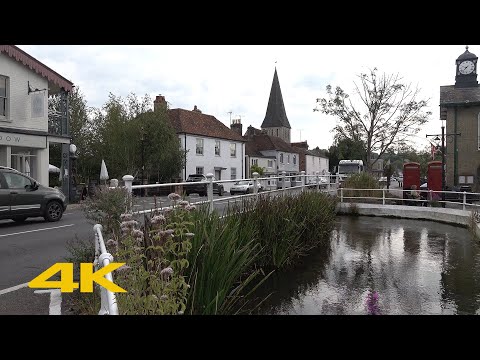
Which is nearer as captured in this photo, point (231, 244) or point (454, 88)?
point (231, 244)

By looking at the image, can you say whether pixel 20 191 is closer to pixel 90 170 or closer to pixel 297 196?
pixel 297 196

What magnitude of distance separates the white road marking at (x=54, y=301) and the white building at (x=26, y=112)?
16559 mm

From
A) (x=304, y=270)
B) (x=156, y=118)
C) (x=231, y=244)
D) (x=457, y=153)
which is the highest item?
(x=156, y=118)

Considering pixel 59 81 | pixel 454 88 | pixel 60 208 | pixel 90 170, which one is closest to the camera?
pixel 60 208

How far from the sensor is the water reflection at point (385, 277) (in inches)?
222

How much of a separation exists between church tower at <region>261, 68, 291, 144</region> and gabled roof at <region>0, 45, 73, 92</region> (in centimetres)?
5810

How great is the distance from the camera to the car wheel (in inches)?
505

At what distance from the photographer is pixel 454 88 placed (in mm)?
27453

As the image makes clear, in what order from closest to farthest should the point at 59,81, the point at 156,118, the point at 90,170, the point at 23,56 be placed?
the point at 23,56 < the point at 59,81 < the point at 156,118 < the point at 90,170

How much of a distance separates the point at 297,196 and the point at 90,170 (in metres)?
31.4

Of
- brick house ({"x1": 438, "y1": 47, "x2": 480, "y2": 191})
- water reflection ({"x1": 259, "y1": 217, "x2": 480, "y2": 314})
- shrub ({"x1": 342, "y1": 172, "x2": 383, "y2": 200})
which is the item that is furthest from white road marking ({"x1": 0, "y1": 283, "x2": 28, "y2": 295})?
brick house ({"x1": 438, "y1": 47, "x2": 480, "y2": 191})

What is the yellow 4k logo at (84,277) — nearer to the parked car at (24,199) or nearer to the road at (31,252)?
the road at (31,252)

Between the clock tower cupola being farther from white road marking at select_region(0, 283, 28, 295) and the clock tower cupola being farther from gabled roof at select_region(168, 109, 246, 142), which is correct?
white road marking at select_region(0, 283, 28, 295)

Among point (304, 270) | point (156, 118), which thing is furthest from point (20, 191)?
point (156, 118)
